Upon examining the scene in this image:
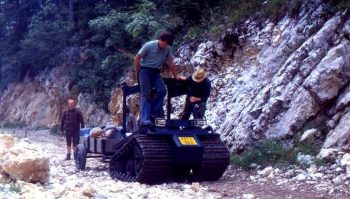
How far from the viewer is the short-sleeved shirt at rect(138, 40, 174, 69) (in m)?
9.79

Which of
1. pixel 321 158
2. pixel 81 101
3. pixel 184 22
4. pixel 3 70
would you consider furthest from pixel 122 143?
pixel 3 70

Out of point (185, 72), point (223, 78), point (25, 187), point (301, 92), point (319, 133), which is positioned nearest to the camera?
point (25, 187)

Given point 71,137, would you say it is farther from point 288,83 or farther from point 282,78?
point 288,83

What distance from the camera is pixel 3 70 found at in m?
34.4

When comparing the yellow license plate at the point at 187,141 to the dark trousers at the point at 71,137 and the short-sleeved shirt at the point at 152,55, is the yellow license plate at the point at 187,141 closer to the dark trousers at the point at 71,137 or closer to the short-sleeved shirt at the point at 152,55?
the short-sleeved shirt at the point at 152,55

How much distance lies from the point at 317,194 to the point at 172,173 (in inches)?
107

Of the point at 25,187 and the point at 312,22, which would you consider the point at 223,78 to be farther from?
the point at 25,187

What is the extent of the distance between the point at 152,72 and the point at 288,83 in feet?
9.91

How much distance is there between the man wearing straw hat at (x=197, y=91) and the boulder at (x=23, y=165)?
313cm

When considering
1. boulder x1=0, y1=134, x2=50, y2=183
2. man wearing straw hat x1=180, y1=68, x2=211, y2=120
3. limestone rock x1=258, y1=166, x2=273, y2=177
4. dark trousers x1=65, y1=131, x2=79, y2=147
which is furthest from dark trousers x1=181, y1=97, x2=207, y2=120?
dark trousers x1=65, y1=131, x2=79, y2=147

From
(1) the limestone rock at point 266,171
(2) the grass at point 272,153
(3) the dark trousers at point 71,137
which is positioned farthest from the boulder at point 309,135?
(3) the dark trousers at point 71,137

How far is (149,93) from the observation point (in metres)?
9.78

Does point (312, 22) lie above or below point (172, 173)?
above

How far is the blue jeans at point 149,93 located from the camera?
972 centimetres
